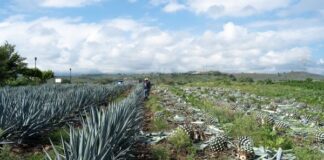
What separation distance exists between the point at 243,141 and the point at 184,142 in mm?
1232

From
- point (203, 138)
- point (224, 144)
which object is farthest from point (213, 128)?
point (224, 144)

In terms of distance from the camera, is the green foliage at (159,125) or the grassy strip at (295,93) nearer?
the green foliage at (159,125)

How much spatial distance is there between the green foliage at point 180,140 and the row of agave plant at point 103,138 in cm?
79

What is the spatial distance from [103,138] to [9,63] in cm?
4938

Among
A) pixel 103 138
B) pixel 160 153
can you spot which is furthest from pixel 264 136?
pixel 103 138

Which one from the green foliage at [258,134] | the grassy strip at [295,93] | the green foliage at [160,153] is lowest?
the grassy strip at [295,93]

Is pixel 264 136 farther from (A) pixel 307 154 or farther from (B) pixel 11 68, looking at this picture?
(B) pixel 11 68

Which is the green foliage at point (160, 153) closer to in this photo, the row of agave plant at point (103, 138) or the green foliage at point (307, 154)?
the row of agave plant at point (103, 138)

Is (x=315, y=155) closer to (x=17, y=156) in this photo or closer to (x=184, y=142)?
(x=184, y=142)

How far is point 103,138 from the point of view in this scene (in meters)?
7.61

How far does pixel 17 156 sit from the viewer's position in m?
10.1

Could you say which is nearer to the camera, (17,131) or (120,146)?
(120,146)

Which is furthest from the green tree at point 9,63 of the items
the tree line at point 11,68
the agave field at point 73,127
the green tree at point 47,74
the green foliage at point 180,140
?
the green foliage at point 180,140

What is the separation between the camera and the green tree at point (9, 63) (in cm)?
5000
